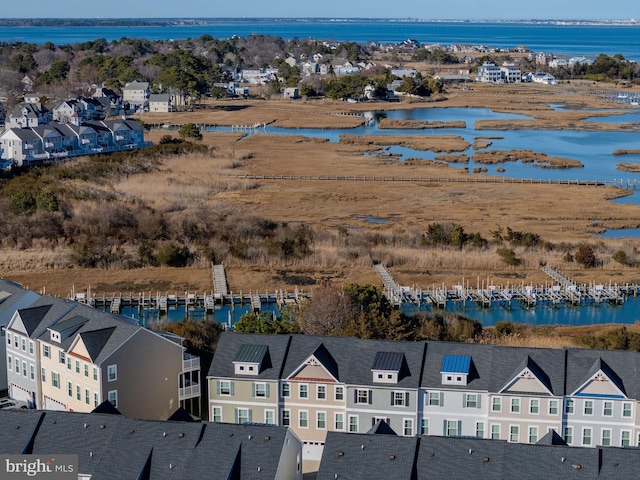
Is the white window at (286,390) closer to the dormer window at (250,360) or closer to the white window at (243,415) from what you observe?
the dormer window at (250,360)

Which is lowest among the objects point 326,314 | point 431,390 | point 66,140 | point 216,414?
point 66,140

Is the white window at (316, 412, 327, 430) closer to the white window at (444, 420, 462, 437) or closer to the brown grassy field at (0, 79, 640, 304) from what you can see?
the white window at (444, 420, 462, 437)

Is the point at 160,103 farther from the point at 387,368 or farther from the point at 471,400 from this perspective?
the point at 471,400

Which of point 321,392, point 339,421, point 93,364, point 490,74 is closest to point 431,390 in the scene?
point 339,421

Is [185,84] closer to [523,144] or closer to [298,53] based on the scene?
[523,144]

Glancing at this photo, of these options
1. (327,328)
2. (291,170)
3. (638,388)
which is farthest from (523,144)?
(638,388)

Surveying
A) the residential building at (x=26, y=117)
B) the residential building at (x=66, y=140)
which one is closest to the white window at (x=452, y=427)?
the residential building at (x=66, y=140)

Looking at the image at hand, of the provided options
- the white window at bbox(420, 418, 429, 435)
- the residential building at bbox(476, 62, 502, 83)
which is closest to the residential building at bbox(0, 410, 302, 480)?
the white window at bbox(420, 418, 429, 435)
